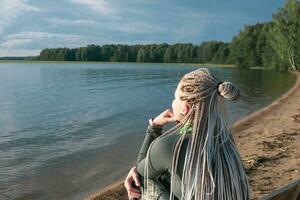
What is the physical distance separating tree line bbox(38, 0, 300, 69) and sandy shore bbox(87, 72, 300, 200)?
59623 millimetres

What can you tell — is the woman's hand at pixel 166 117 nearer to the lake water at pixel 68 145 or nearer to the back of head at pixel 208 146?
the back of head at pixel 208 146

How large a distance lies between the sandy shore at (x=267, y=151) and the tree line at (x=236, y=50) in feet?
196

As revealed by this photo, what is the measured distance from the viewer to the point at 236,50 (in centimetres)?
11106

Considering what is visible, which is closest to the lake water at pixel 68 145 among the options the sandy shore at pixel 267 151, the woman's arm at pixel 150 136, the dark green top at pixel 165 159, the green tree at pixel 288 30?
the sandy shore at pixel 267 151

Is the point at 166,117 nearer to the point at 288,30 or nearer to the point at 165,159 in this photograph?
the point at 165,159

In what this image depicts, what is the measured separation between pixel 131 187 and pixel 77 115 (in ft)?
66.9

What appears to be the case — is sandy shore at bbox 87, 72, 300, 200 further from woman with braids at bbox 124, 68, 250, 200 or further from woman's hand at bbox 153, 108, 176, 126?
woman with braids at bbox 124, 68, 250, 200

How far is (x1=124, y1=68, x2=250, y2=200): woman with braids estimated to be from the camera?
2.61 metres

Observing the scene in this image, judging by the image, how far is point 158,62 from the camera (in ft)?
564

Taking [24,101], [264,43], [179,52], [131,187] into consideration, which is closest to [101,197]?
[131,187]

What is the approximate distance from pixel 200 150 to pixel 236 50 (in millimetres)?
111207

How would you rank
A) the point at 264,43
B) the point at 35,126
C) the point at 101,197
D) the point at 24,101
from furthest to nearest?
the point at 264,43
the point at 24,101
the point at 35,126
the point at 101,197

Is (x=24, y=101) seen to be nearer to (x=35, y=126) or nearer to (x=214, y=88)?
(x=35, y=126)

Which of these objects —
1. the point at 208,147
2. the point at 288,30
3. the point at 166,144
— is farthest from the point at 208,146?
the point at 288,30
